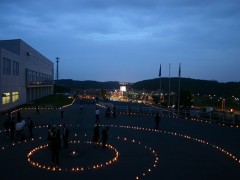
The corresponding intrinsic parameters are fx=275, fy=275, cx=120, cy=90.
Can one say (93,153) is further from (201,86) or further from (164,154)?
(201,86)

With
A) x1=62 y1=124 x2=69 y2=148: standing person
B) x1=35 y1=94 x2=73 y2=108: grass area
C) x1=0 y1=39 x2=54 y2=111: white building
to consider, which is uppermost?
x1=0 y1=39 x2=54 y2=111: white building

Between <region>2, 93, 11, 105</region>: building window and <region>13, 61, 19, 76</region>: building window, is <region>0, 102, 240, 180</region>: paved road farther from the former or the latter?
<region>13, 61, 19, 76</region>: building window

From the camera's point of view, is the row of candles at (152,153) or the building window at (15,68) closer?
the row of candles at (152,153)

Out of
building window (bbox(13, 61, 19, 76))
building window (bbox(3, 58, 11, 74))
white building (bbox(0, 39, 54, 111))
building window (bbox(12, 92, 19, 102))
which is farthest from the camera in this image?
building window (bbox(13, 61, 19, 76))

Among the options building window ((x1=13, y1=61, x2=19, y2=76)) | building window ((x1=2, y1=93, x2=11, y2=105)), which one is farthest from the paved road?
building window ((x1=13, y1=61, x2=19, y2=76))

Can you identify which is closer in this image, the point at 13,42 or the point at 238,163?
the point at 238,163

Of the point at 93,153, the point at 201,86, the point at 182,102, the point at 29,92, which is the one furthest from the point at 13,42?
the point at 201,86

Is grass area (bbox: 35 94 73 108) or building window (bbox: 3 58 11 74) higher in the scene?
building window (bbox: 3 58 11 74)

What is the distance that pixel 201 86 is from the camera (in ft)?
590

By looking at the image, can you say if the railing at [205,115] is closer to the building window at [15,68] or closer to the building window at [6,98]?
the building window at [6,98]

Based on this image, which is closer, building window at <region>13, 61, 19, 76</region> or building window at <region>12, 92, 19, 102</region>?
building window at <region>12, 92, 19, 102</region>

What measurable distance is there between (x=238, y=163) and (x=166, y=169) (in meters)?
4.19

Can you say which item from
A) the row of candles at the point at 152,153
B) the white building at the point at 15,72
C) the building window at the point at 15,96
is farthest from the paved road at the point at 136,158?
the building window at the point at 15,96

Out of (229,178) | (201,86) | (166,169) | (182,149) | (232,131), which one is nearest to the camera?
(229,178)
